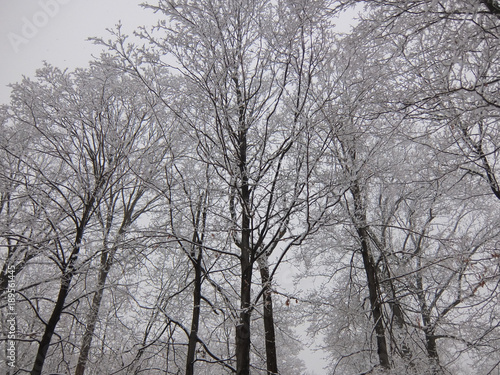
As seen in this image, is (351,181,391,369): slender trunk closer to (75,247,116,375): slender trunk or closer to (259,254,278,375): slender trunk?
(259,254,278,375): slender trunk

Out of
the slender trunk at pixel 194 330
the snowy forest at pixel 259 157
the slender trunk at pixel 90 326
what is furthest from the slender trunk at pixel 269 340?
the slender trunk at pixel 90 326

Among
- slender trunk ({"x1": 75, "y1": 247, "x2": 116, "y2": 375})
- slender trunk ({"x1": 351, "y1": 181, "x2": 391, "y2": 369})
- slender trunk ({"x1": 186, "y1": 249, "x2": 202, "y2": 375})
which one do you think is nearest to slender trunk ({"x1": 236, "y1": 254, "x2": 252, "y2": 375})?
slender trunk ({"x1": 186, "y1": 249, "x2": 202, "y2": 375})

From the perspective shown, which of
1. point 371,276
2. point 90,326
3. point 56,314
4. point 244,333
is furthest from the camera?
point 90,326

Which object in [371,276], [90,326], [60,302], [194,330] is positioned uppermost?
[371,276]

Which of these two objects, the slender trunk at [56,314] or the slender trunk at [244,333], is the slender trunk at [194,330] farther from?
the slender trunk at [56,314]

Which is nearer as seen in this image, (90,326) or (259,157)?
(259,157)

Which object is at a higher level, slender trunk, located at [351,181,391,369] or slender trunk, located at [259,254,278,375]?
slender trunk, located at [351,181,391,369]

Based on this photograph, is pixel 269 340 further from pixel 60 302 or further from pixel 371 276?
pixel 60 302

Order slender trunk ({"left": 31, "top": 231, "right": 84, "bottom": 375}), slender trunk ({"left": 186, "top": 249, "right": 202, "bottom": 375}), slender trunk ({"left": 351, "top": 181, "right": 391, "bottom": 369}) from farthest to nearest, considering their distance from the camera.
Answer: slender trunk ({"left": 351, "top": 181, "right": 391, "bottom": 369}) → slender trunk ({"left": 186, "top": 249, "right": 202, "bottom": 375}) → slender trunk ({"left": 31, "top": 231, "right": 84, "bottom": 375})

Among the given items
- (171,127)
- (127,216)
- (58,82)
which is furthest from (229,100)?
(127,216)

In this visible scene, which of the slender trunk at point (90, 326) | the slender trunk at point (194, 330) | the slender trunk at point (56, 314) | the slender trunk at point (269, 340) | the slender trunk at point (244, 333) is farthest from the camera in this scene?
the slender trunk at point (90, 326)

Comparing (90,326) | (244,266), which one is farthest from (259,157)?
(90,326)

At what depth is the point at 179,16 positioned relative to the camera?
11.1 feet

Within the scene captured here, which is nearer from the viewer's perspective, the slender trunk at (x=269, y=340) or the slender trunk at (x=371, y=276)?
the slender trunk at (x=269, y=340)
